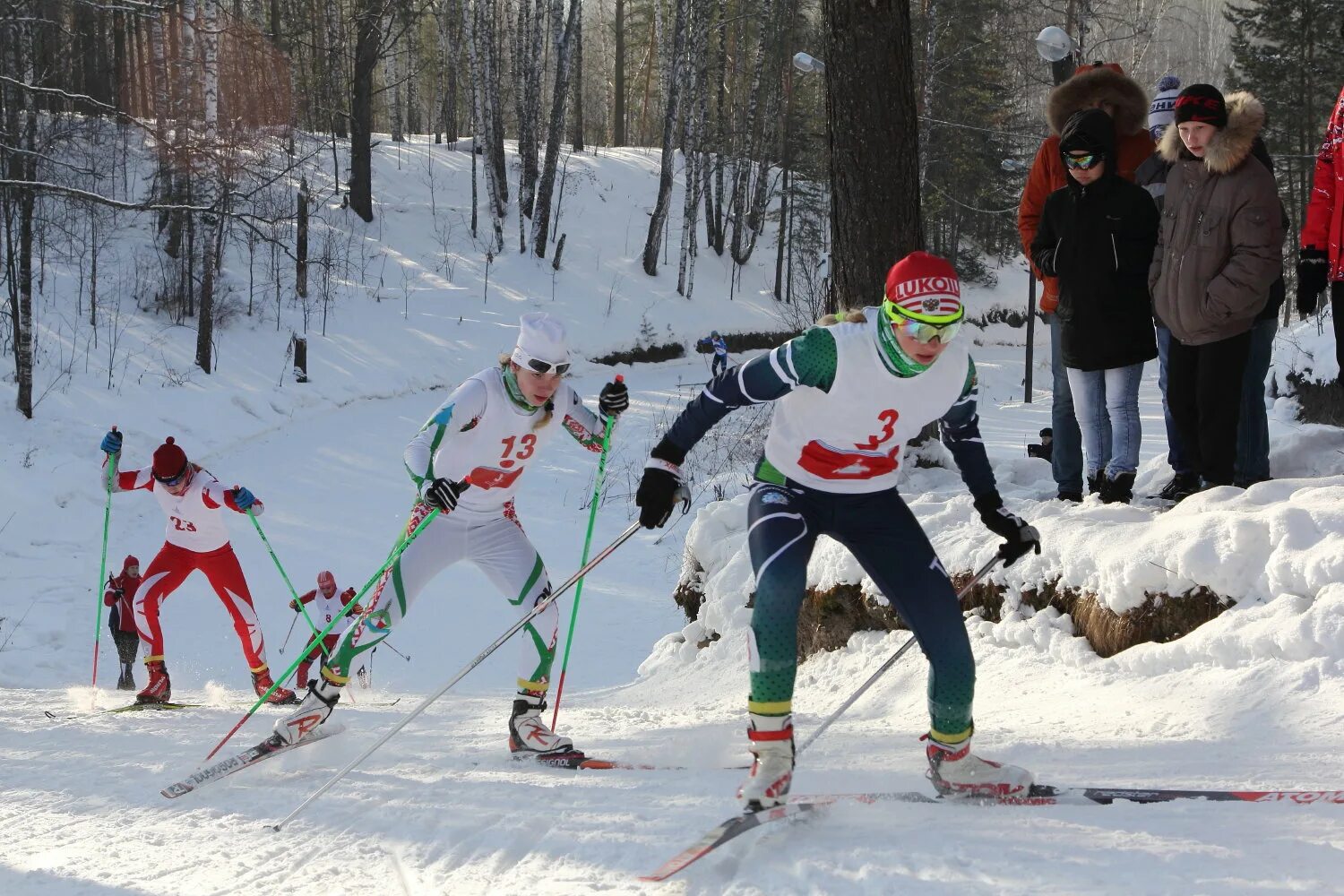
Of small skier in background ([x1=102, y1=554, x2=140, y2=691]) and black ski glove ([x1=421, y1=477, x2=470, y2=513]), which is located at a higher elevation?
black ski glove ([x1=421, y1=477, x2=470, y2=513])

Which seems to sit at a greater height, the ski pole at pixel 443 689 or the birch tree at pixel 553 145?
the birch tree at pixel 553 145

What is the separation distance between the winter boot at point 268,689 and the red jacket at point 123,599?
1265mm

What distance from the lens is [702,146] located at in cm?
3036

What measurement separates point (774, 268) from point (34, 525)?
25123mm

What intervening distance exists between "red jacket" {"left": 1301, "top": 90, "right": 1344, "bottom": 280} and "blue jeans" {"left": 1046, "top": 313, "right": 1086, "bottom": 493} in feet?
4.89

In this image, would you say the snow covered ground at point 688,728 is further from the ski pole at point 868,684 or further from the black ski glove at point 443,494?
the black ski glove at point 443,494

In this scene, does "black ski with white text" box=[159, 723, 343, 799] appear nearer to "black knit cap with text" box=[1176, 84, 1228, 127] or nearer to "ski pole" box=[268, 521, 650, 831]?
"ski pole" box=[268, 521, 650, 831]

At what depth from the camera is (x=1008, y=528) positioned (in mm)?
4074

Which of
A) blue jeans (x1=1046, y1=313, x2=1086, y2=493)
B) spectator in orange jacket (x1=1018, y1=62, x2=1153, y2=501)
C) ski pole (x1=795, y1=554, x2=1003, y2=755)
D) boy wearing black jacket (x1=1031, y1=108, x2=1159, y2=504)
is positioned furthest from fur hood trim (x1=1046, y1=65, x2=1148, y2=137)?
ski pole (x1=795, y1=554, x2=1003, y2=755)

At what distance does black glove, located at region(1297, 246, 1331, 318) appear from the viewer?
4789 mm

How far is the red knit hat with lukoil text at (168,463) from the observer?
788 centimetres

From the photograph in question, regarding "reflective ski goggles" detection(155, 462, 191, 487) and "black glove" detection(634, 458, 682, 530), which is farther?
"reflective ski goggles" detection(155, 462, 191, 487)

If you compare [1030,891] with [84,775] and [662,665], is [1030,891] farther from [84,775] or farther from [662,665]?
[662,665]

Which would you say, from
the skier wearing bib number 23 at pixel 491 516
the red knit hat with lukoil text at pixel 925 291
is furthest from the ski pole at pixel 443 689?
the red knit hat with lukoil text at pixel 925 291
